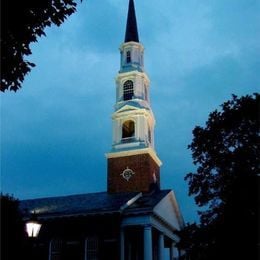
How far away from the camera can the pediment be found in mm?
32125

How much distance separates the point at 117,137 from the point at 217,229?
22404 millimetres

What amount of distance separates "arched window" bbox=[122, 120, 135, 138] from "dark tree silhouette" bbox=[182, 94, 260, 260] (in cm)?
1877

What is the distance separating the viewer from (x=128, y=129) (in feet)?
134

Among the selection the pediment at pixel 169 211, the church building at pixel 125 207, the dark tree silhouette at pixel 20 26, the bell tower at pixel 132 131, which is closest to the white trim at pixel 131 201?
the church building at pixel 125 207

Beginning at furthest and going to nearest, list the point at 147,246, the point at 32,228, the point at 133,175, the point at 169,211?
the point at 133,175, the point at 169,211, the point at 147,246, the point at 32,228

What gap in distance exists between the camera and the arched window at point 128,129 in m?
40.6

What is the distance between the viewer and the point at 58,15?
10656mm

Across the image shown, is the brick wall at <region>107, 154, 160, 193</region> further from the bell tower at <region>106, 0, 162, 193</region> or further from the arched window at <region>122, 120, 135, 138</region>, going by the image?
the arched window at <region>122, 120, 135, 138</region>

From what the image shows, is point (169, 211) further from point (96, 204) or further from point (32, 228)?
point (32, 228)

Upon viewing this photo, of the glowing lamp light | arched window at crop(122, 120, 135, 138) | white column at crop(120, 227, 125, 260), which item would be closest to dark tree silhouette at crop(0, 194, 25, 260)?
the glowing lamp light

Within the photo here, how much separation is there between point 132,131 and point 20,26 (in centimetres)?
3066

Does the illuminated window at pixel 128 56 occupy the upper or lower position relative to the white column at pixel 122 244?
upper

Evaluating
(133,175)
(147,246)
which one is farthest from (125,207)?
(133,175)

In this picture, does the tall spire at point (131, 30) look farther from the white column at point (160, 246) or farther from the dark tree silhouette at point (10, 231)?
the dark tree silhouette at point (10, 231)
